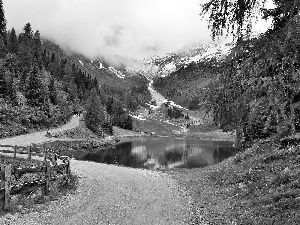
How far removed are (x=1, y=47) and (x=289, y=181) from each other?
120 meters

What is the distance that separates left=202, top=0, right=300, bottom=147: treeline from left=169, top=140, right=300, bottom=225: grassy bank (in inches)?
318

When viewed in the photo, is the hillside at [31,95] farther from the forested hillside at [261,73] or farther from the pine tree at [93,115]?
the forested hillside at [261,73]

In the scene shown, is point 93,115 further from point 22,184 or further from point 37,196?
point 22,184

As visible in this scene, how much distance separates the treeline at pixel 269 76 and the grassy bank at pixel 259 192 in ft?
26.5

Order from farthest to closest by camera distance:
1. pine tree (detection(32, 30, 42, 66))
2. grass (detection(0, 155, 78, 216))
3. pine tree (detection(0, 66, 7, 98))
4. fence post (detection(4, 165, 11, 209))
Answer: pine tree (detection(32, 30, 42, 66)), pine tree (detection(0, 66, 7, 98)), grass (detection(0, 155, 78, 216)), fence post (detection(4, 165, 11, 209))

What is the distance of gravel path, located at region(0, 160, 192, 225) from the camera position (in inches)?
648

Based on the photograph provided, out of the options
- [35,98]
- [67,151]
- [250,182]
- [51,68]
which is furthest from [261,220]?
[51,68]

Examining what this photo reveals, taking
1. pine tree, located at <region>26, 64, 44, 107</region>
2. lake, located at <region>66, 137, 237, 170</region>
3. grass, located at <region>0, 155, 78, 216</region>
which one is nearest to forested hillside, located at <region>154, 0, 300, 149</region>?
grass, located at <region>0, 155, 78, 216</region>

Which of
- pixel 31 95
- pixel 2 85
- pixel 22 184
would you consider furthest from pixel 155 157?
pixel 22 184

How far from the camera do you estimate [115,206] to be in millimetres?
19812

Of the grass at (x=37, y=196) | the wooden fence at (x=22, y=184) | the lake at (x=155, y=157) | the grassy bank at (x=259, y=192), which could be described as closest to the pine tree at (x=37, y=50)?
the lake at (x=155, y=157)

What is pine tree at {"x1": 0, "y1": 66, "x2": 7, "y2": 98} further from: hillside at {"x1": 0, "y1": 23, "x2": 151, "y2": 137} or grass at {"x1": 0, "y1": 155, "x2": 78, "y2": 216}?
grass at {"x1": 0, "y1": 155, "x2": 78, "y2": 216}

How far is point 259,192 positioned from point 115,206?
325 inches

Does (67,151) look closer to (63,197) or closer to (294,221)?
(63,197)
